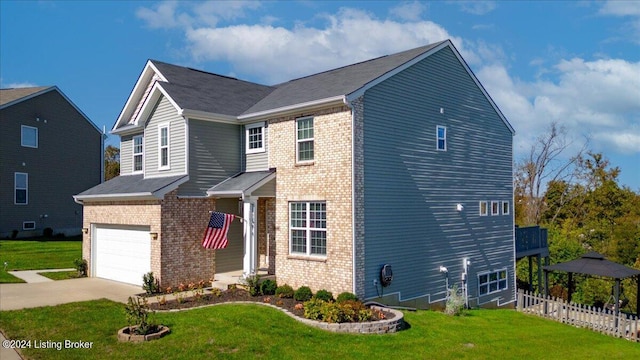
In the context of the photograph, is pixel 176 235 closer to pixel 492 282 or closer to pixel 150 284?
pixel 150 284

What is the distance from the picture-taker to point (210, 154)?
18.6 meters

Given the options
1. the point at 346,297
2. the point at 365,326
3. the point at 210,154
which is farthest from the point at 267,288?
the point at 210,154

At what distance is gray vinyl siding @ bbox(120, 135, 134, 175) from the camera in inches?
873

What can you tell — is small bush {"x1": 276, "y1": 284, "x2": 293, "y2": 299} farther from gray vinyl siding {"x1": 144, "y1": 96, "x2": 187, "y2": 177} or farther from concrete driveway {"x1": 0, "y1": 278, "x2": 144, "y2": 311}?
gray vinyl siding {"x1": 144, "y1": 96, "x2": 187, "y2": 177}

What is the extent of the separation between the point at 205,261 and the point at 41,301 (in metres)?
5.29

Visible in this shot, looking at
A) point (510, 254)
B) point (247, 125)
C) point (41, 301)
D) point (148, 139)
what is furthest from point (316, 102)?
point (510, 254)

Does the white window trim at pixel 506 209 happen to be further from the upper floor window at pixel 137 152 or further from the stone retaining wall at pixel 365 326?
the upper floor window at pixel 137 152

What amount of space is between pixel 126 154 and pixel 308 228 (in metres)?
11.1

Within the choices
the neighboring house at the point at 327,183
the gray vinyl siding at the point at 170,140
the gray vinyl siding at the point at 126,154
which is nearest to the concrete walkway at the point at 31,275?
the neighboring house at the point at 327,183

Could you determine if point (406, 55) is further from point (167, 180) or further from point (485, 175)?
point (167, 180)

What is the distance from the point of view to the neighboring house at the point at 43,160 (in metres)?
33.0

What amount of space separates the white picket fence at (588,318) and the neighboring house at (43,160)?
103ft

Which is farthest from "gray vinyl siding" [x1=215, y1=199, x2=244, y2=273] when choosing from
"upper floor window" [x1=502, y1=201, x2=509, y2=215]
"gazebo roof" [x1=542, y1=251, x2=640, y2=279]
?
"gazebo roof" [x1=542, y1=251, x2=640, y2=279]

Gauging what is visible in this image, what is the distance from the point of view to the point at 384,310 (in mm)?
13719
